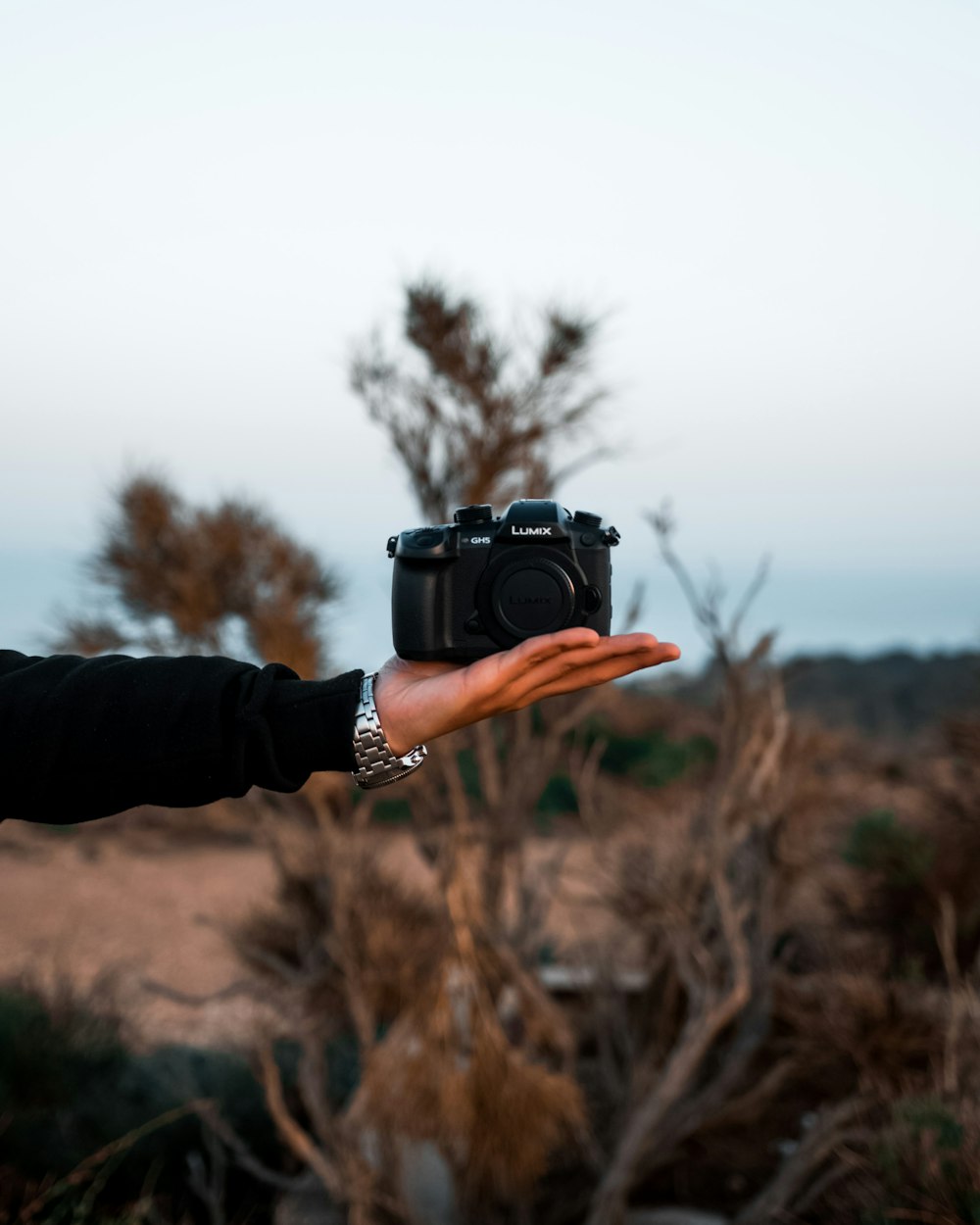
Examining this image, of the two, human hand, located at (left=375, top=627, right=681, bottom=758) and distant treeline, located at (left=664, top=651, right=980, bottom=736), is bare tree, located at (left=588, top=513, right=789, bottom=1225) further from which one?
distant treeline, located at (left=664, top=651, right=980, bottom=736)

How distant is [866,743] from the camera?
1700cm

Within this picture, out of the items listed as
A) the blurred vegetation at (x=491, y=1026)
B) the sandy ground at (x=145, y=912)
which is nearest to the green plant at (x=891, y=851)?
the blurred vegetation at (x=491, y=1026)

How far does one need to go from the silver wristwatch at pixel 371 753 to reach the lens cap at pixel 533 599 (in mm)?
205

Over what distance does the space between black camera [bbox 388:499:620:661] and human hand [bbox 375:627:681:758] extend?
4.3 inches

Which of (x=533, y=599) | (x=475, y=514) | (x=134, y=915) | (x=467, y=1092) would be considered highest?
(x=475, y=514)

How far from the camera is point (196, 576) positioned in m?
4.51

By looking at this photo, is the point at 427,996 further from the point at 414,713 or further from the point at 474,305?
the point at 414,713

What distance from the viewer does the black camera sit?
4.50 ft

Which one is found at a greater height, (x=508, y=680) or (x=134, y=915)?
(x=508, y=680)

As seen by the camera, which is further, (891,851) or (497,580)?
(891,851)

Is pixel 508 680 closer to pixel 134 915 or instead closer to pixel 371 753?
pixel 371 753

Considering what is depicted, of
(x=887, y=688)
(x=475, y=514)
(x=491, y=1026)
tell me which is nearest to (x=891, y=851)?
(x=491, y=1026)

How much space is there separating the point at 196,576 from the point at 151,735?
3.44m

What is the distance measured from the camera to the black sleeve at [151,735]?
3.81 feet
